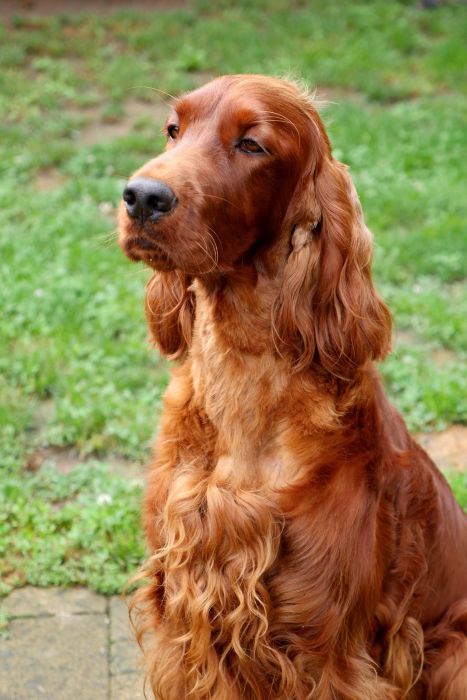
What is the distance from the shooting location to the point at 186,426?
3090 mm

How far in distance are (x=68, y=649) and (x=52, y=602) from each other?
0.25 m

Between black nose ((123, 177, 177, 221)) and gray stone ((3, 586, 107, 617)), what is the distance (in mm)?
1877

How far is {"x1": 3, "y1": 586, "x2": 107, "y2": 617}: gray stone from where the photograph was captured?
3.83 m

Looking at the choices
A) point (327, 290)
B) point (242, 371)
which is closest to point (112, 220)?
point (242, 371)

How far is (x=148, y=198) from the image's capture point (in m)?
2.59

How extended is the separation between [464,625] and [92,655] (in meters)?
1.37

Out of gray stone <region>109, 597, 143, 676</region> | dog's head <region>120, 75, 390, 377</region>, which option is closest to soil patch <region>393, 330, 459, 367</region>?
gray stone <region>109, 597, 143, 676</region>

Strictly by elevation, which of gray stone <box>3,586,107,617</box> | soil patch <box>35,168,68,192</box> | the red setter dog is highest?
the red setter dog

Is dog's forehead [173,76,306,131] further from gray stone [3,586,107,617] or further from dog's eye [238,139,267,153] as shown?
gray stone [3,586,107,617]

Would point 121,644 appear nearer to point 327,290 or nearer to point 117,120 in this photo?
point 327,290

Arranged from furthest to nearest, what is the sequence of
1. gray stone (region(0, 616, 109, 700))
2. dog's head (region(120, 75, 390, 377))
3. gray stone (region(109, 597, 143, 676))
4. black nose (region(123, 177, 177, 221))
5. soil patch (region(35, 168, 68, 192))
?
soil patch (region(35, 168, 68, 192)) < gray stone (region(109, 597, 143, 676)) < gray stone (region(0, 616, 109, 700)) < dog's head (region(120, 75, 390, 377)) < black nose (region(123, 177, 177, 221))

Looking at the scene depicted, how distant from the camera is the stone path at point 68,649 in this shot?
11.6 feet

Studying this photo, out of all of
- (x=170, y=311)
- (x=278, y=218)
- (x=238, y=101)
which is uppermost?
(x=238, y=101)

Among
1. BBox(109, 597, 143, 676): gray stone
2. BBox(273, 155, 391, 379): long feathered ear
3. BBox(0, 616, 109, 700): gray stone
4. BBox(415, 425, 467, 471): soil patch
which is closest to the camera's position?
BBox(273, 155, 391, 379): long feathered ear
